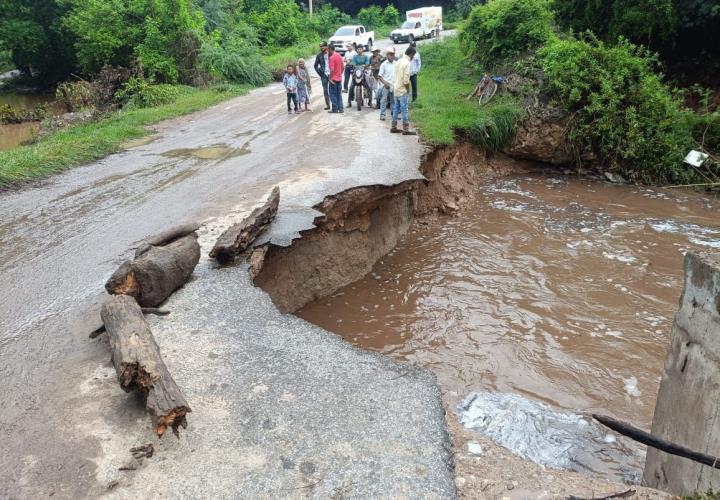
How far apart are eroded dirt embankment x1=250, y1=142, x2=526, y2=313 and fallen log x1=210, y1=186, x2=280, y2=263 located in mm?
202

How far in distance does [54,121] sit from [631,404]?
17.0 metres

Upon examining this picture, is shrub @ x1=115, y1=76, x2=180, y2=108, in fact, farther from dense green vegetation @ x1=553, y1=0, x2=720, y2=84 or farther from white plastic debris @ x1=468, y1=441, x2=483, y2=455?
white plastic debris @ x1=468, y1=441, x2=483, y2=455

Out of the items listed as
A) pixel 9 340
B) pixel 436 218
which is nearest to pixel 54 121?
pixel 436 218

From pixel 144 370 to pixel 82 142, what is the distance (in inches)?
382

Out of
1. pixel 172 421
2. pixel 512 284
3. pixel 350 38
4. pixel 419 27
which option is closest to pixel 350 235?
pixel 512 284

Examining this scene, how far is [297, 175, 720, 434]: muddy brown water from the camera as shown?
20.4ft

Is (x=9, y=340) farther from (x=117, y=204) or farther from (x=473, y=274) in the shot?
(x=473, y=274)

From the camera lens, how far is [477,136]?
12891 mm

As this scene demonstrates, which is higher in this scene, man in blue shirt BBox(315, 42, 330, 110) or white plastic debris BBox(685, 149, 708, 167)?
man in blue shirt BBox(315, 42, 330, 110)

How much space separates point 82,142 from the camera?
1168 centimetres

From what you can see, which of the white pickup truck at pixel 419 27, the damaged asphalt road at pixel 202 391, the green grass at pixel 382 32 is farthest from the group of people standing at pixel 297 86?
the green grass at pixel 382 32

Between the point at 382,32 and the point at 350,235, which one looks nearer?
the point at 350,235

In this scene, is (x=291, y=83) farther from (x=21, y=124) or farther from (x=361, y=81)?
(x=21, y=124)

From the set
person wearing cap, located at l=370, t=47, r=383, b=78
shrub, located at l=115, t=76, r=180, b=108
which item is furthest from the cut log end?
shrub, located at l=115, t=76, r=180, b=108
